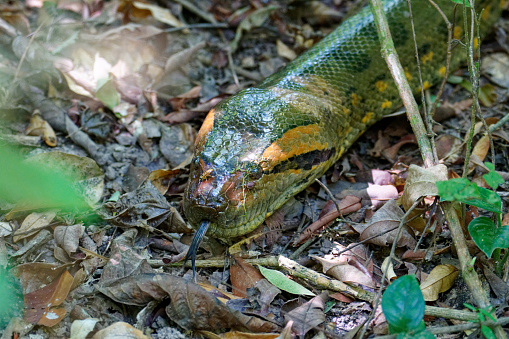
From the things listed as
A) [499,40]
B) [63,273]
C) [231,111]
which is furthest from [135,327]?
[499,40]

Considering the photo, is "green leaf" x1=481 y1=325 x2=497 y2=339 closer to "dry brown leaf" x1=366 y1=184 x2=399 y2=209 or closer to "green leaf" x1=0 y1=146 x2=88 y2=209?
"dry brown leaf" x1=366 y1=184 x2=399 y2=209

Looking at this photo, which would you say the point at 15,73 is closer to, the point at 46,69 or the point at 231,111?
the point at 46,69

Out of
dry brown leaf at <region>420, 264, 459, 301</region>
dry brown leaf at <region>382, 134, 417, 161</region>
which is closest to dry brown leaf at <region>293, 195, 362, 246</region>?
dry brown leaf at <region>382, 134, 417, 161</region>

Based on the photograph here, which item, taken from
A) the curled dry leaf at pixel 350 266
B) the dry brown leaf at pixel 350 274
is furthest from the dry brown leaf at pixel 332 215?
the dry brown leaf at pixel 350 274

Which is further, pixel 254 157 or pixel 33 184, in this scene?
pixel 254 157

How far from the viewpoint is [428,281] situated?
126 inches

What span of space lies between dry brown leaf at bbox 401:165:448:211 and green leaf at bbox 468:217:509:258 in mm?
312

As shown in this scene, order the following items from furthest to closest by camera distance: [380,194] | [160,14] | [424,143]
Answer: [160,14]
[380,194]
[424,143]

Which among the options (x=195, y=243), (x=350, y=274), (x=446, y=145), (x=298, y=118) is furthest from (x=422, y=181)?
(x=195, y=243)

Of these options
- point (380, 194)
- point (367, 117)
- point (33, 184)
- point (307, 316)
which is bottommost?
point (307, 316)

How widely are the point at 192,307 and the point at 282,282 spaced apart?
63 cm

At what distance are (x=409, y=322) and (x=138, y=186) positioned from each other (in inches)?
94.8

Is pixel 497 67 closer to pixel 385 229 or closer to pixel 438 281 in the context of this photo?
pixel 385 229

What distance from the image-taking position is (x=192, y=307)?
9.56ft
